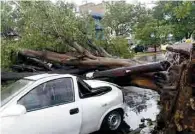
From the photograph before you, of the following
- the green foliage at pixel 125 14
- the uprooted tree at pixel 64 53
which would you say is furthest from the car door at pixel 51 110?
the green foliage at pixel 125 14

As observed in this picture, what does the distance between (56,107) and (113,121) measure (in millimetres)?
1837

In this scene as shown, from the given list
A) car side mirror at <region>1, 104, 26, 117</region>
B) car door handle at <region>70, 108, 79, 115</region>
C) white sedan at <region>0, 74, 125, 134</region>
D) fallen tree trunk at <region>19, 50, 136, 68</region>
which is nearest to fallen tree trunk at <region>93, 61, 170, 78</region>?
fallen tree trunk at <region>19, 50, 136, 68</region>

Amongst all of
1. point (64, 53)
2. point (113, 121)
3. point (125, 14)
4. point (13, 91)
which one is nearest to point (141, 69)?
point (113, 121)

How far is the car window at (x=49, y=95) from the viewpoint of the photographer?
5.64 m

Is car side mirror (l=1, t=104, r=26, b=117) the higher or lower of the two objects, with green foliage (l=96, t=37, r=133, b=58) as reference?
lower

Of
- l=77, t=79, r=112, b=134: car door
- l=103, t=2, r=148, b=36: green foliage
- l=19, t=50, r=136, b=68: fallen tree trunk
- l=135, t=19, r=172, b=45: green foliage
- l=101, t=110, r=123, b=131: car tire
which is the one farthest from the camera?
l=103, t=2, r=148, b=36: green foliage

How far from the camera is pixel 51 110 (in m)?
5.77

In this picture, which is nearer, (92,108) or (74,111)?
(74,111)

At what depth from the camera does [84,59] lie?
35.2 feet

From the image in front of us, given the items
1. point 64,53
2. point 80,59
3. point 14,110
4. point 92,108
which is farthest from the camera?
point 64,53

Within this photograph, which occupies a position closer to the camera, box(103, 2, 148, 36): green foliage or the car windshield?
the car windshield

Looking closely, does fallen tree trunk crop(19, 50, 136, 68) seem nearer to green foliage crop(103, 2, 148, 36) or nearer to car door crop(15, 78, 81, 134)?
car door crop(15, 78, 81, 134)

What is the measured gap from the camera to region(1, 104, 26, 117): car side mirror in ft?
16.8

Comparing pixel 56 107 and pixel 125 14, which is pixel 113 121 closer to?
pixel 56 107
